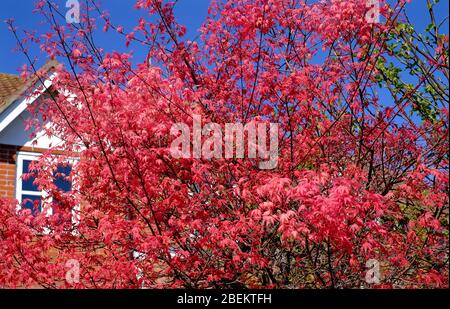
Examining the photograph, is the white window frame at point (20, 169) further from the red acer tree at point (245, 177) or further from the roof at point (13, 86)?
the red acer tree at point (245, 177)

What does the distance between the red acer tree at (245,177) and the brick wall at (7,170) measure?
14.4 feet

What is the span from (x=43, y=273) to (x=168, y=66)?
2.83 m

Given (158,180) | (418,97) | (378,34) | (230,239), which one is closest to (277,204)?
(230,239)

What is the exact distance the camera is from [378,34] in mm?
6820

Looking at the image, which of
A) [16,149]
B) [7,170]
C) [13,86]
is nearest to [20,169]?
[7,170]

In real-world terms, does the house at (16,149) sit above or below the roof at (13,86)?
below

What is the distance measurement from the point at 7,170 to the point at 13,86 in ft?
9.05

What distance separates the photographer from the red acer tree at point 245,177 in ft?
19.1

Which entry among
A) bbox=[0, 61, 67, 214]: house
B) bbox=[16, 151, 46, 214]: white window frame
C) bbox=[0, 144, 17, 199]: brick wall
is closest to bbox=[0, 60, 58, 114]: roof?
bbox=[0, 61, 67, 214]: house

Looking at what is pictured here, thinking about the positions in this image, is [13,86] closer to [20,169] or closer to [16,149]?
[16,149]

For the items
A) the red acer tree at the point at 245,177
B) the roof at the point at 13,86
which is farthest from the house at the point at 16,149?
the red acer tree at the point at 245,177

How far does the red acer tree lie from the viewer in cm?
583

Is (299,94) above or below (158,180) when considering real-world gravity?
above
